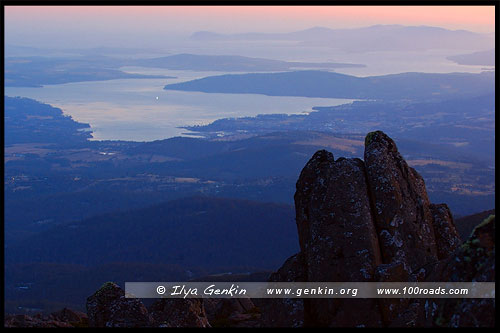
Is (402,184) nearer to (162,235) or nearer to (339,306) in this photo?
(339,306)

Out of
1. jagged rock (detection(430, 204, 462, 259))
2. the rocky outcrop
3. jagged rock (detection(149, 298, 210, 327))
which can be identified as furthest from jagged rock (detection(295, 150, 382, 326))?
jagged rock (detection(149, 298, 210, 327))

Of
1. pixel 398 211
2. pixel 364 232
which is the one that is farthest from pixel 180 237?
pixel 364 232

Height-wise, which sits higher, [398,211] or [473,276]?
[398,211]

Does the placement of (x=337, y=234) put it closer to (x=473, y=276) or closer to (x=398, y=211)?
(x=398, y=211)

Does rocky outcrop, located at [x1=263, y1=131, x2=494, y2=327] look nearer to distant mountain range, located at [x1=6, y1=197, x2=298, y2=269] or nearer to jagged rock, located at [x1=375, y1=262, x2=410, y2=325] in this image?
jagged rock, located at [x1=375, y1=262, x2=410, y2=325]

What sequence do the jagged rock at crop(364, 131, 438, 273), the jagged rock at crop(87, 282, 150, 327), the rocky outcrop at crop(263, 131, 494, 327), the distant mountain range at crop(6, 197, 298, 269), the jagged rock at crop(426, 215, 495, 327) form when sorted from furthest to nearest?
the distant mountain range at crop(6, 197, 298, 269) < the jagged rock at crop(87, 282, 150, 327) < the jagged rock at crop(364, 131, 438, 273) < the rocky outcrop at crop(263, 131, 494, 327) < the jagged rock at crop(426, 215, 495, 327)

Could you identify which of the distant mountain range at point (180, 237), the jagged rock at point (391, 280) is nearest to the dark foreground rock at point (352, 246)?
the jagged rock at point (391, 280)
